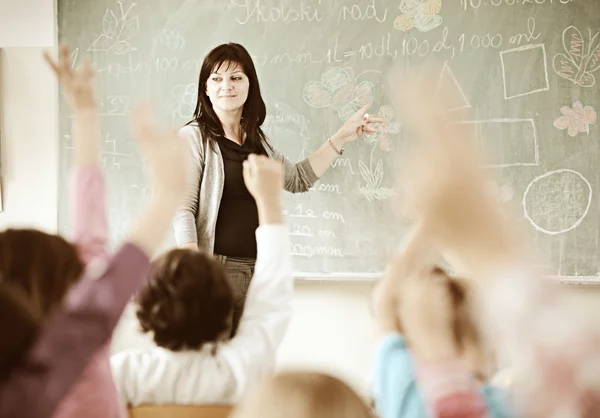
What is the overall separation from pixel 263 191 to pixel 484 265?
0.68 m

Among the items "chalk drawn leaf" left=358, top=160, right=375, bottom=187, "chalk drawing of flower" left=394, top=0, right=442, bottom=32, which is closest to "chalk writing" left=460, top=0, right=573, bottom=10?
"chalk drawing of flower" left=394, top=0, right=442, bottom=32

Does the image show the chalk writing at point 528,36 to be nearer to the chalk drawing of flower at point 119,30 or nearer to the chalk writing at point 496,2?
the chalk writing at point 496,2

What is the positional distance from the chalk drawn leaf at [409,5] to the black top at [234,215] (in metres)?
1.10

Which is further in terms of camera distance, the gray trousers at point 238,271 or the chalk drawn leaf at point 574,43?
the chalk drawn leaf at point 574,43

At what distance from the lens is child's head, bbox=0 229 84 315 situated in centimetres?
93

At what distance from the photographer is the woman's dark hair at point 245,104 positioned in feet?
8.87

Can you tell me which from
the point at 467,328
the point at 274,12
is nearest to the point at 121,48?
the point at 274,12

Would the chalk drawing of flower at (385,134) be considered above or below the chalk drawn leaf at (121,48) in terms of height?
below

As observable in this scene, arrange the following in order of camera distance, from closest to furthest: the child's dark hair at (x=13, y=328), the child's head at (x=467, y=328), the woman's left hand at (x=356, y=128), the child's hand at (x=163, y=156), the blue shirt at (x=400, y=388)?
the child's dark hair at (x=13, y=328)
the child's hand at (x=163, y=156)
the blue shirt at (x=400, y=388)
the child's head at (x=467, y=328)
the woman's left hand at (x=356, y=128)

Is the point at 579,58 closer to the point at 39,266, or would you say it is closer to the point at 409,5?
the point at 409,5

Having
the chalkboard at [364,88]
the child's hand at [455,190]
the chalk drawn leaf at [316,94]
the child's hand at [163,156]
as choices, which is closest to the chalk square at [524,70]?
the chalkboard at [364,88]

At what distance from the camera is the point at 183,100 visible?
3.19m

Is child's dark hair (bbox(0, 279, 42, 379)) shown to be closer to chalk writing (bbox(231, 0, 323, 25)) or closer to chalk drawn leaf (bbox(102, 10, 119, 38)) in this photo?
chalk writing (bbox(231, 0, 323, 25))

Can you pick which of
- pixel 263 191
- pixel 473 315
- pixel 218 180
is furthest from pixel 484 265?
pixel 218 180
